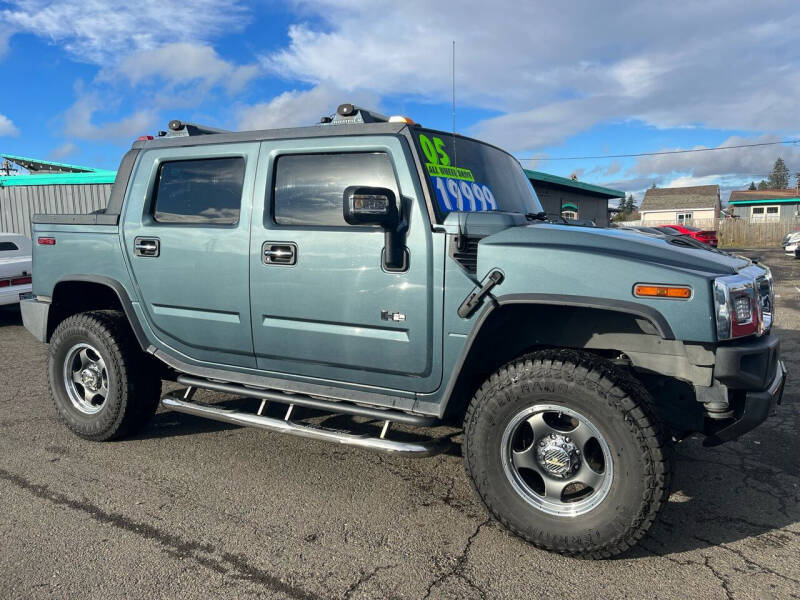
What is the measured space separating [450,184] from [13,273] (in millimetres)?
8793

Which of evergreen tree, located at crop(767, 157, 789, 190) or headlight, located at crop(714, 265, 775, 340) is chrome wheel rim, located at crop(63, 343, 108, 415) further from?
evergreen tree, located at crop(767, 157, 789, 190)

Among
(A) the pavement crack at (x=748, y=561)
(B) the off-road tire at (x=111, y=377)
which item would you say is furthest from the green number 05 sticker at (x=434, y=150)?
(B) the off-road tire at (x=111, y=377)

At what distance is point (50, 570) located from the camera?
108 inches

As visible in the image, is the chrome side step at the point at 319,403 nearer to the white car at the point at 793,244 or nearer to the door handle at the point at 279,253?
the door handle at the point at 279,253

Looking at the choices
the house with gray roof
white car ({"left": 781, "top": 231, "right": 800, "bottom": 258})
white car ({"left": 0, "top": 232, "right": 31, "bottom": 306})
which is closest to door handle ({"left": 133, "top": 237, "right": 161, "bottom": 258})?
white car ({"left": 0, "top": 232, "right": 31, "bottom": 306})

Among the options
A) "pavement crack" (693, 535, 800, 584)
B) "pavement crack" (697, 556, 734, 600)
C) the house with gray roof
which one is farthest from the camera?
the house with gray roof

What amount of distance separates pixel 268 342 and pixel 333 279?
0.64 m

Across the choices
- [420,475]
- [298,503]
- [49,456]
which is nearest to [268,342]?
[298,503]

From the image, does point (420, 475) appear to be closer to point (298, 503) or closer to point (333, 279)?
point (298, 503)

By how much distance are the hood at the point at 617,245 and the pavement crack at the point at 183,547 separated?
1815mm

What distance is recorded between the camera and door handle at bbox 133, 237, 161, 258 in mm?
4027

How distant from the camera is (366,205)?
297cm

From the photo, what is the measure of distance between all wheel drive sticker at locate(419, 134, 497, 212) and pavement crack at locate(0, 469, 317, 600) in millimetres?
1973

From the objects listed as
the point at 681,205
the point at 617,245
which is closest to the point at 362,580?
the point at 617,245
